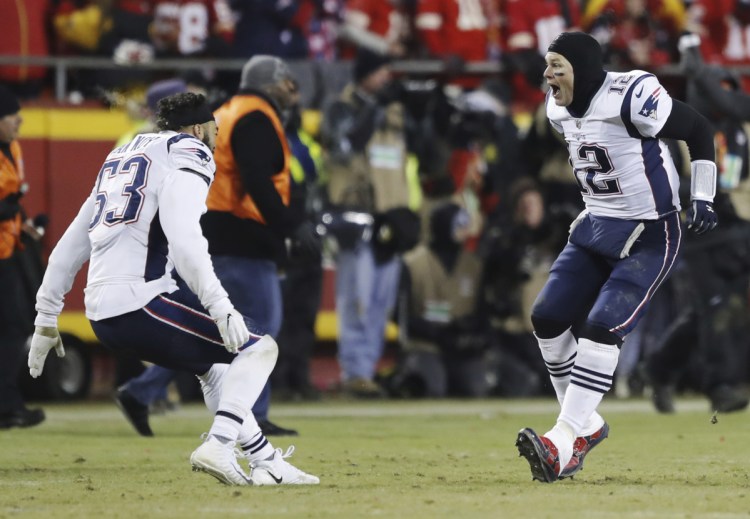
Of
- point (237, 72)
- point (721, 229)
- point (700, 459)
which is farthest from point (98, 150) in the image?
point (700, 459)

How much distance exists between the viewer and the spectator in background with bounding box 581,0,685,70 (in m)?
14.8

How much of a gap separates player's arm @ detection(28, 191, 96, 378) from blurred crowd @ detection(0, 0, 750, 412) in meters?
4.99

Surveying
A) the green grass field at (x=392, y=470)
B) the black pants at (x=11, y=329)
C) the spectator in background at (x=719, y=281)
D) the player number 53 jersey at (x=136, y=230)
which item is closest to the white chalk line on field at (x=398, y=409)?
the green grass field at (x=392, y=470)

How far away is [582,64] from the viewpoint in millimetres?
7465

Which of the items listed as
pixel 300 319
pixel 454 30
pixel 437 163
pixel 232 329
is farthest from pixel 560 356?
pixel 454 30

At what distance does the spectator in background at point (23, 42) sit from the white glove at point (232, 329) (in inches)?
283

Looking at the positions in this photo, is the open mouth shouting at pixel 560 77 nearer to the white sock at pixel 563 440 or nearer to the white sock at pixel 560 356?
the white sock at pixel 560 356

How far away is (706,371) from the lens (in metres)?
11.9

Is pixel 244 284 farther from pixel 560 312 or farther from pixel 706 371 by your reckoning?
pixel 706 371

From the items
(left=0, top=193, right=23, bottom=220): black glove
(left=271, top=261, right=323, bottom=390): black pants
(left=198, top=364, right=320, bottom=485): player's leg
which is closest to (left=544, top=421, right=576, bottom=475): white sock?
(left=198, top=364, right=320, bottom=485): player's leg

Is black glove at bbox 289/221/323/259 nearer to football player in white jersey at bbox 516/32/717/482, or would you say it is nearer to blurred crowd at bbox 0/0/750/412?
football player in white jersey at bbox 516/32/717/482

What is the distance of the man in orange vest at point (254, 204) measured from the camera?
926 centimetres

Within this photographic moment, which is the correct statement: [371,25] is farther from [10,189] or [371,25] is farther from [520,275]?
[10,189]

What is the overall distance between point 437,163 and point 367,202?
1082mm
